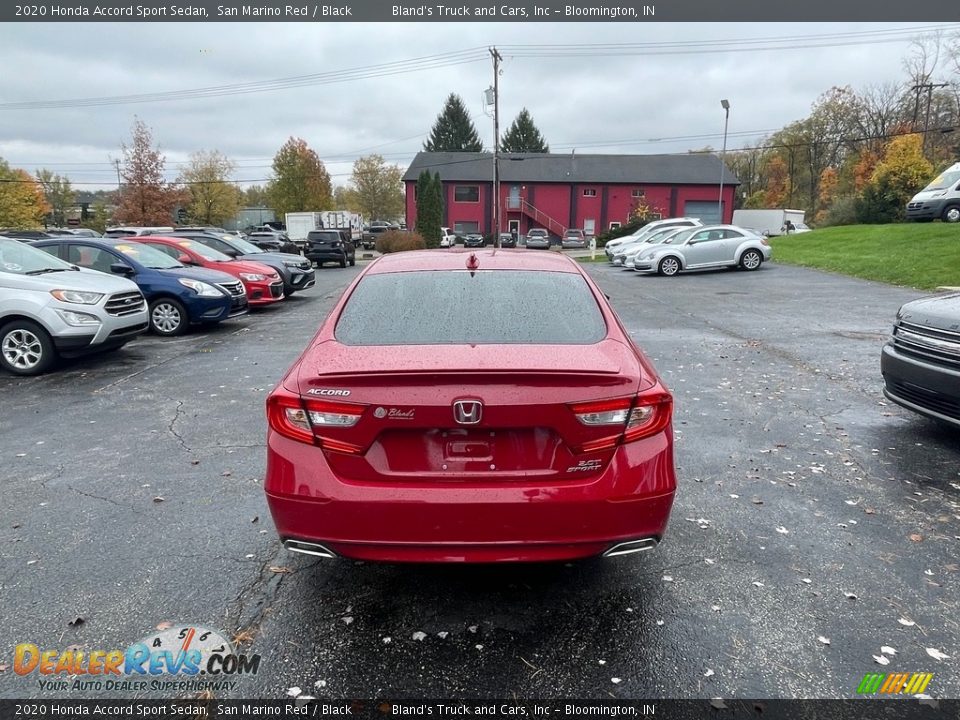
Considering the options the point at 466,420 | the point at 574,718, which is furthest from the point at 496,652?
the point at 466,420

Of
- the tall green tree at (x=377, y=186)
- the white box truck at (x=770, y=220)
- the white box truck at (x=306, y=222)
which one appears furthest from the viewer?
the tall green tree at (x=377, y=186)

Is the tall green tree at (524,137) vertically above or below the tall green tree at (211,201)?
above

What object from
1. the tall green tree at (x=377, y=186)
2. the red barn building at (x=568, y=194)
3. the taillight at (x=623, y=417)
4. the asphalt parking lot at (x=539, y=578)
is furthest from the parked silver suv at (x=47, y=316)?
the tall green tree at (x=377, y=186)

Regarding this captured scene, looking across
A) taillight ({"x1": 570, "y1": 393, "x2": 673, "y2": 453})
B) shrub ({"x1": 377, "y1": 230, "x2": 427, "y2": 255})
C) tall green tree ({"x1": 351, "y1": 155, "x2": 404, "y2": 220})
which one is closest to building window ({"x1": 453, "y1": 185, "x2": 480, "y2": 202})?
tall green tree ({"x1": 351, "y1": 155, "x2": 404, "y2": 220})

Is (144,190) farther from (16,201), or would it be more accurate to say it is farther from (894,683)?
(894,683)

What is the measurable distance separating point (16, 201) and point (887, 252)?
67.9 metres

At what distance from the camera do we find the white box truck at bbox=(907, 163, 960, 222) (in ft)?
80.6

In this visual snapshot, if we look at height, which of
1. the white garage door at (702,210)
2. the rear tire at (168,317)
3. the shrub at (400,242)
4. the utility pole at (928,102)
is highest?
the utility pole at (928,102)

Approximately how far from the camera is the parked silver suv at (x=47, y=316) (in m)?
7.76

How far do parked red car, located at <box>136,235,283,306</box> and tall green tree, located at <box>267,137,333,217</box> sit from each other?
51738 mm

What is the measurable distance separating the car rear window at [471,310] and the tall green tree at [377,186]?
7702 cm

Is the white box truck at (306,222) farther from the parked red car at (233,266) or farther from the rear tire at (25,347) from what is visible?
the rear tire at (25,347)

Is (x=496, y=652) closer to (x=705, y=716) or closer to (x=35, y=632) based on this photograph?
(x=705, y=716)

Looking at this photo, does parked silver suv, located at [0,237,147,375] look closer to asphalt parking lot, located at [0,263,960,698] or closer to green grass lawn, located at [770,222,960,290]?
asphalt parking lot, located at [0,263,960,698]
